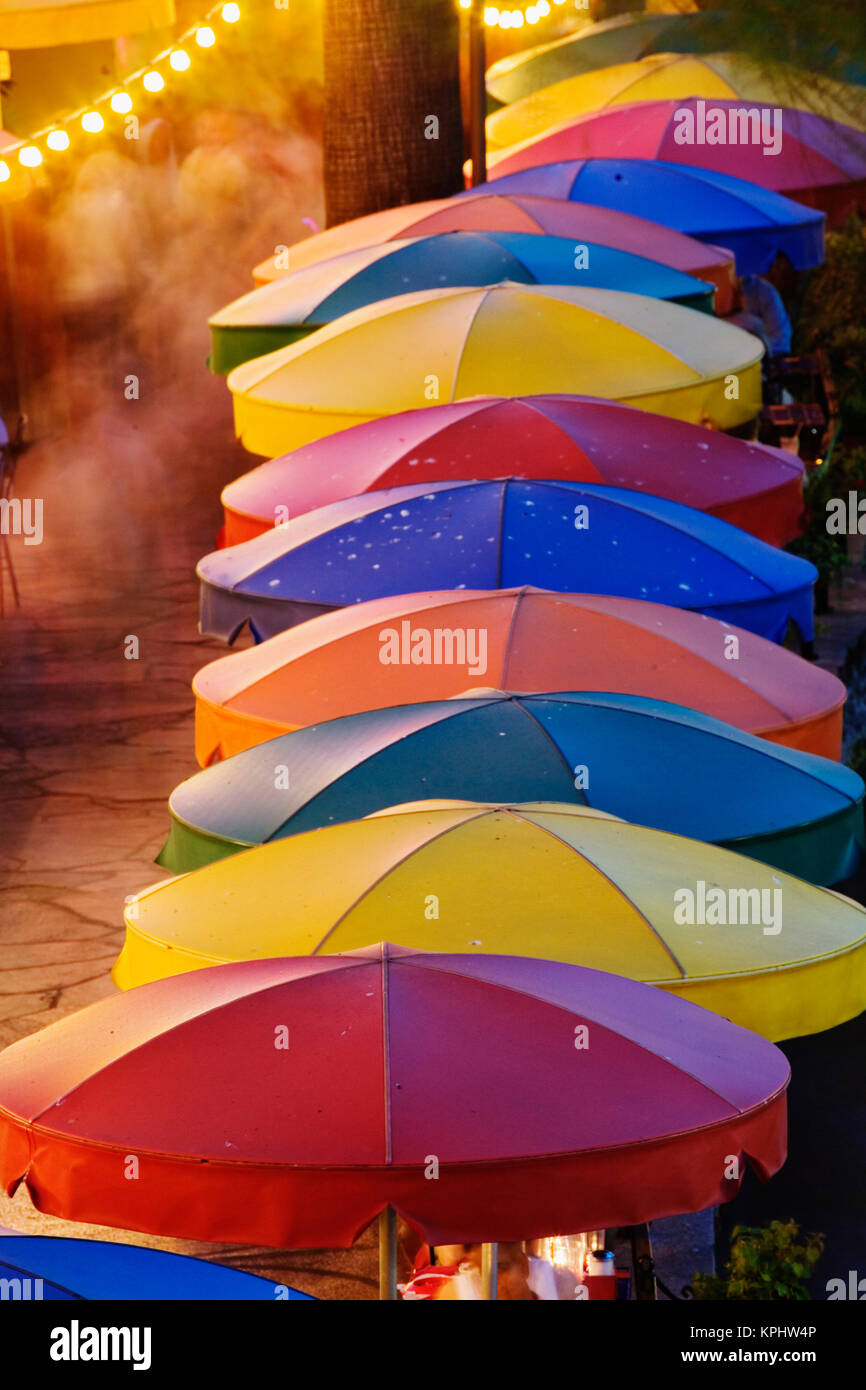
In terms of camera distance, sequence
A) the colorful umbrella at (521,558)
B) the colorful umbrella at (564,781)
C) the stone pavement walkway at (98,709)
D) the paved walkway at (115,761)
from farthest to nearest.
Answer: the stone pavement walkway at (98,709), the paved walkway at (115,761), the colorful umbrella at (521,558), the colorful umbrella at (564,781)

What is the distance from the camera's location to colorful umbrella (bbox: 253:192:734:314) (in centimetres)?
1156

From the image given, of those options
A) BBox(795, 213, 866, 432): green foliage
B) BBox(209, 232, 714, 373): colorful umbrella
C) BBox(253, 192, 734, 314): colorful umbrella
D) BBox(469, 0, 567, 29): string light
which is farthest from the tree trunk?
BBox(469, 0, 567, 29): string light

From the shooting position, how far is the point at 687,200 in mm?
13602

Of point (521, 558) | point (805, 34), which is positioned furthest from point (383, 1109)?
point (805, 34)

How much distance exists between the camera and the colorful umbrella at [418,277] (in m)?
10.5

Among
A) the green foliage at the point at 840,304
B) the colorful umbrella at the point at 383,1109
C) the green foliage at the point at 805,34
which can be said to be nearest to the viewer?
the colorful umbrella at the point at 383,1109

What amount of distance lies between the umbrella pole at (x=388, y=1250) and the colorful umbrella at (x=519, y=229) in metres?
7.67

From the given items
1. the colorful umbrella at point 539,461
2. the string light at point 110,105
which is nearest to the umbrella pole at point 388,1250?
the colorful umbrella at point 539,461

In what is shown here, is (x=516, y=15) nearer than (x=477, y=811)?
No

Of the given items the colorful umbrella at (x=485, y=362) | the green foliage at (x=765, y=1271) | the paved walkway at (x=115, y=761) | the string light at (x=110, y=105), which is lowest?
the green foliage at (x=765, y=1271)

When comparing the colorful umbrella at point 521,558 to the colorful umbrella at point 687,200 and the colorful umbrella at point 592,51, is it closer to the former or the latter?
the colorful umbrella at point 687,200

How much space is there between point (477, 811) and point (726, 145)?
12197mm

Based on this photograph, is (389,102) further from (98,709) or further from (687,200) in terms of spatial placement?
(98,709)
